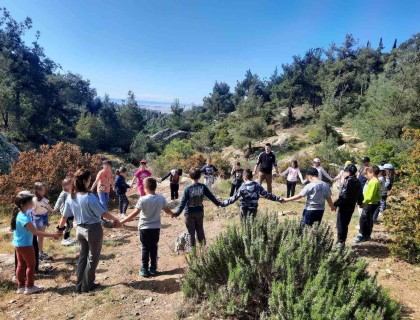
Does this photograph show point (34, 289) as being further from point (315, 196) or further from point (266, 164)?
point (266, 164)

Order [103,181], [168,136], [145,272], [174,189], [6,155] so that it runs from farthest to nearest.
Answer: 1. [168,136]
2. [6,155]
3. [174,189]
4. [103,181]
5. [145,272]

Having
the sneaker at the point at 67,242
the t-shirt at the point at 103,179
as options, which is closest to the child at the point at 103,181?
the t-shirt at the point at 103,179

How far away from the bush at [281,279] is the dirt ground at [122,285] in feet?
1.98

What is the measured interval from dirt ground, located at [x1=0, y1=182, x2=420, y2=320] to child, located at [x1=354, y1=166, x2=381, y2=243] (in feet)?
1.08

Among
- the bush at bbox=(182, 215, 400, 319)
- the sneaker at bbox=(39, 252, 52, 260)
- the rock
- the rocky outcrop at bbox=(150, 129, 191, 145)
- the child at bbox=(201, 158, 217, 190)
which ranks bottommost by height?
the sneaker at bbox=(39, 252, 52, 260)

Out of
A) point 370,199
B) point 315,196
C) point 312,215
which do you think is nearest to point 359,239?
point 370,199

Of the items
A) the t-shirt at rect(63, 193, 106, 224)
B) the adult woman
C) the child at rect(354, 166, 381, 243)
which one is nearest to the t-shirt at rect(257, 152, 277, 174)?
the child at rect(354, 166, 381, 243)

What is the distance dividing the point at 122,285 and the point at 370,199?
519cm

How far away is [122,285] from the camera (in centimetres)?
489

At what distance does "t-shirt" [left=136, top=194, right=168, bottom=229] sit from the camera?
4.73 meters

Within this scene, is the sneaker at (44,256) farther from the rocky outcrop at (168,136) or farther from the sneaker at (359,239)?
the rocky outcrop at (168,136)

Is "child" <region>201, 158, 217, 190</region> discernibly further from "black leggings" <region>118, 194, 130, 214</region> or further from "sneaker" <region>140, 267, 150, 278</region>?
"sneaker" <region>140, 267, 150, 278</region>

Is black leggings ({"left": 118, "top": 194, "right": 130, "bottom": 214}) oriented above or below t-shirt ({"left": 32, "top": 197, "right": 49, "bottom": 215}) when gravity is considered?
below

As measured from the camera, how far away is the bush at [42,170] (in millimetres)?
10758
